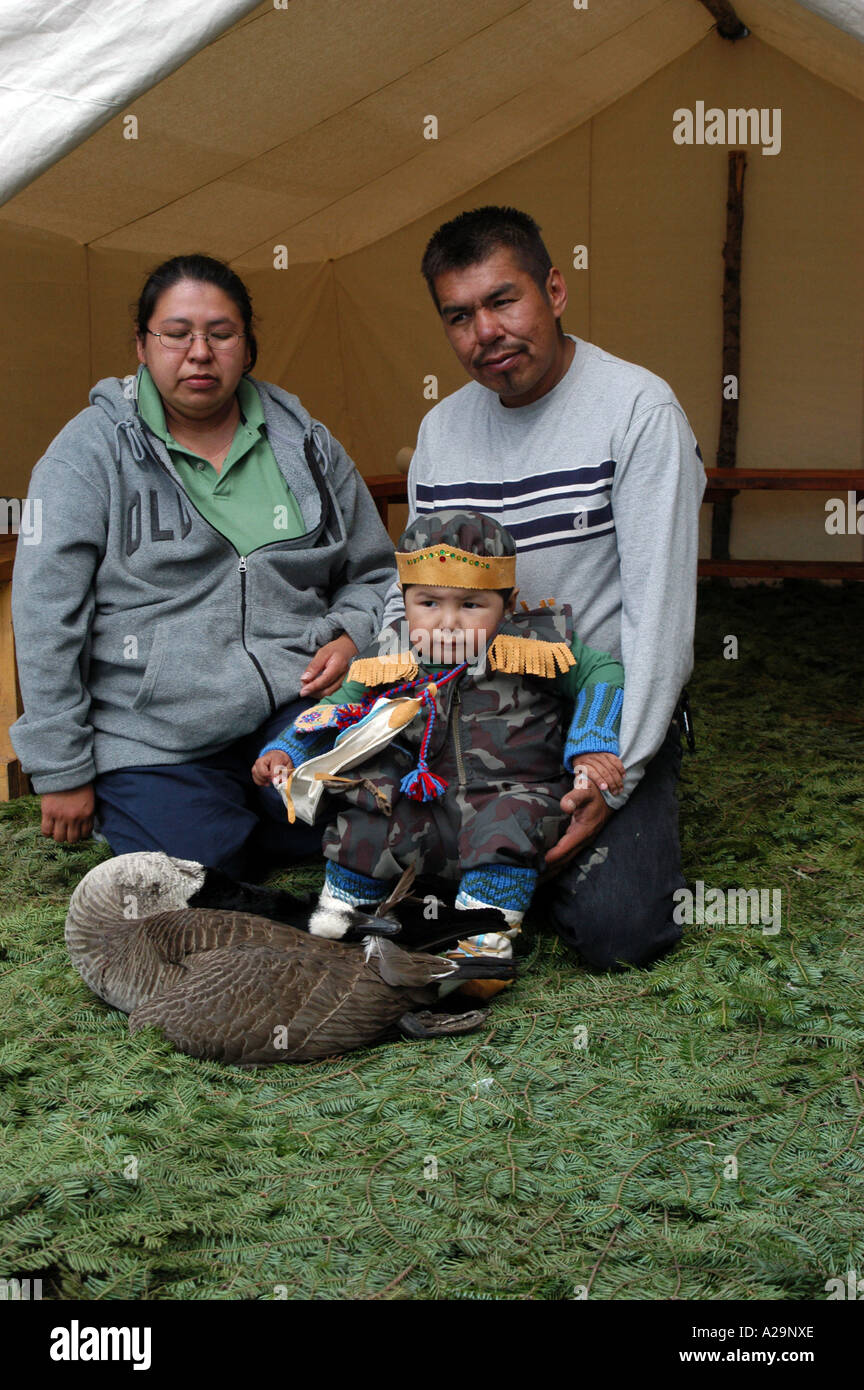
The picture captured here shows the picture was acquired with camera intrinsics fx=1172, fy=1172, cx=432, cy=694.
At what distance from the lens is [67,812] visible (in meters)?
2.66

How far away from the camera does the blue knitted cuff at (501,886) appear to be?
2201 mm

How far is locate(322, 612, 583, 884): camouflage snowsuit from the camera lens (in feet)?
7.50

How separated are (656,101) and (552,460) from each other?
5.16m

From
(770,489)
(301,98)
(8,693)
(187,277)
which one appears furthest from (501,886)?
(770,489)

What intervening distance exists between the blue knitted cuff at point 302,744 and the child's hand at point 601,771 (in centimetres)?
51

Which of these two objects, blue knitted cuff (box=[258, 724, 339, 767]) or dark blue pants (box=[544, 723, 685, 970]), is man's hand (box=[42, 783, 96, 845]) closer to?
blue knitted cuff (box=[258, 724, 339, 767])

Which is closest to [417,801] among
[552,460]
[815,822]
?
[552,460]

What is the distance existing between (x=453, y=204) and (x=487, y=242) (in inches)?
187

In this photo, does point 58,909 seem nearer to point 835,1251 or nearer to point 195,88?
point 835,1251

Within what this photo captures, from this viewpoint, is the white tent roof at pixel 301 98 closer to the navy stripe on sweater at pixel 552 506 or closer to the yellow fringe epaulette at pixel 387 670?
the navy stripe on sweater at pixel 552 506

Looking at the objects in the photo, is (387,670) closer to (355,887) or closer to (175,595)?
(355,887)

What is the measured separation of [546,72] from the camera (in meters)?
5.41

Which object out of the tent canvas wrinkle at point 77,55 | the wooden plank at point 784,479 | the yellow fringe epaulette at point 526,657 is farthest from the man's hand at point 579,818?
the wooden plank at point 784,479

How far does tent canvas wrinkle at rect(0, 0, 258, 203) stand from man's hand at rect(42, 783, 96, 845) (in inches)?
49.4
